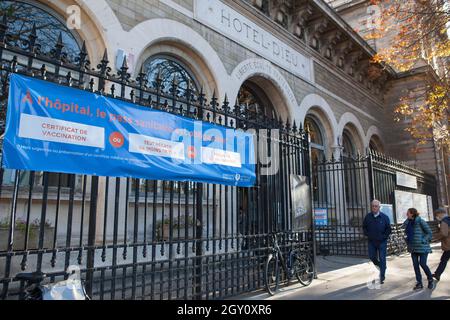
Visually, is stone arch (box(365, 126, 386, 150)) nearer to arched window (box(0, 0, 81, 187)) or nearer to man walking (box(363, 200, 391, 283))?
man walking (box(363, 200, 391, 283))

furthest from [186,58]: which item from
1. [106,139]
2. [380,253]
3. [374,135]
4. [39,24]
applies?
[374,135]

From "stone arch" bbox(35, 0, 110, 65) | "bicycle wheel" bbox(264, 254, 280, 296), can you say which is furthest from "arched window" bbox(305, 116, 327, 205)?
"stone arch" bbox(35, 0, 110, 65)

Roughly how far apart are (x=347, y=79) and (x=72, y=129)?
16.5 metres

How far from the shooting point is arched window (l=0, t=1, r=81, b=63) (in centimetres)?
651

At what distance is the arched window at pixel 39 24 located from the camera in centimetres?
651

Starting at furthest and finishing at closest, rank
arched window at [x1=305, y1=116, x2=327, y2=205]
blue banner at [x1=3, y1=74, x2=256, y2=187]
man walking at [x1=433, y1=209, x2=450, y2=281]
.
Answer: arched window at [x1=305, y1=116, x2=327, y2=205] → man walking at [x1=433, y1=209, x2=450, y2=281] → blue banner at [x1=3, y1=74, x2=256, y2=187]

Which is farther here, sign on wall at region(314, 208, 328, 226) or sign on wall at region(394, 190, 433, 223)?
sign on wall at region(394, 190, 433, 223)

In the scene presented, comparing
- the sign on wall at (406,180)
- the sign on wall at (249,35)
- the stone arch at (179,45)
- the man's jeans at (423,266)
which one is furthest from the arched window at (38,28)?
the sign on wall at (406,180)

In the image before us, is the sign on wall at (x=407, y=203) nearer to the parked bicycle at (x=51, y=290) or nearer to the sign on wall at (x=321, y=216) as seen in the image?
the sign on wall at (x=321, y=216)

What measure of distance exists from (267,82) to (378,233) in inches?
260

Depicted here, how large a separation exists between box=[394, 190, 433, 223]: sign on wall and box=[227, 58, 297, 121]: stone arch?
487cm
